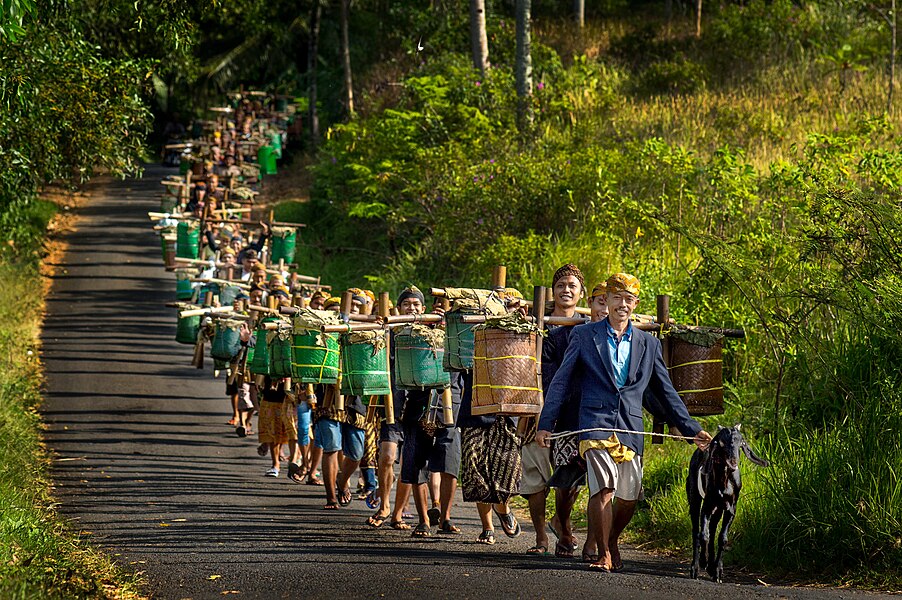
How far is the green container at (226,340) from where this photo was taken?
52.3 feet

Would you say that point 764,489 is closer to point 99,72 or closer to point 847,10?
point 99,72

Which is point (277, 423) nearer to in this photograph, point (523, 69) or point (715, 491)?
point (715, 491)

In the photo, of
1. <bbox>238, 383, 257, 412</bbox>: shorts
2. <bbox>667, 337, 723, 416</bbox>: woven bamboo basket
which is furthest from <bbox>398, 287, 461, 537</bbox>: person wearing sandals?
<bbox>238, 383, 257, 412</bbox>: shorts

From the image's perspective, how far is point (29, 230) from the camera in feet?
109

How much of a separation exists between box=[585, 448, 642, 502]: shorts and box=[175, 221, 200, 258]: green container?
1403 cm

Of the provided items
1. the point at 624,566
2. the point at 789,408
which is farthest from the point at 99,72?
the point at 624,566

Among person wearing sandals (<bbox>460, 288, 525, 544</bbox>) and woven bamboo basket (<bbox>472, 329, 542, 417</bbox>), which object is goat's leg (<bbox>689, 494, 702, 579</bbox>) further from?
person wearing sandals (<bbox>460, 288, 525, 544</bbox>)

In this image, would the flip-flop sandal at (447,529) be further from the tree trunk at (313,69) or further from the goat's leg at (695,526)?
the tree trunk at (313,69)

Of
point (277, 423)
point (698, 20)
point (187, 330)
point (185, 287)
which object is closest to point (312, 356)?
point (277, 423)

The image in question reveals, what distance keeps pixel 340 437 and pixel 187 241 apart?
403 inches

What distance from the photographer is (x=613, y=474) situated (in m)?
8.70

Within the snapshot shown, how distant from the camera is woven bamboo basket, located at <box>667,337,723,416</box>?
31.7 feet

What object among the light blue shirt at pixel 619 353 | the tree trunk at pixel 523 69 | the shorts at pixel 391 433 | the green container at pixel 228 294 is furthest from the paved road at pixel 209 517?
the tree trunk at pixel 523 69

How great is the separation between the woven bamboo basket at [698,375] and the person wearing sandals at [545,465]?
0.84m
